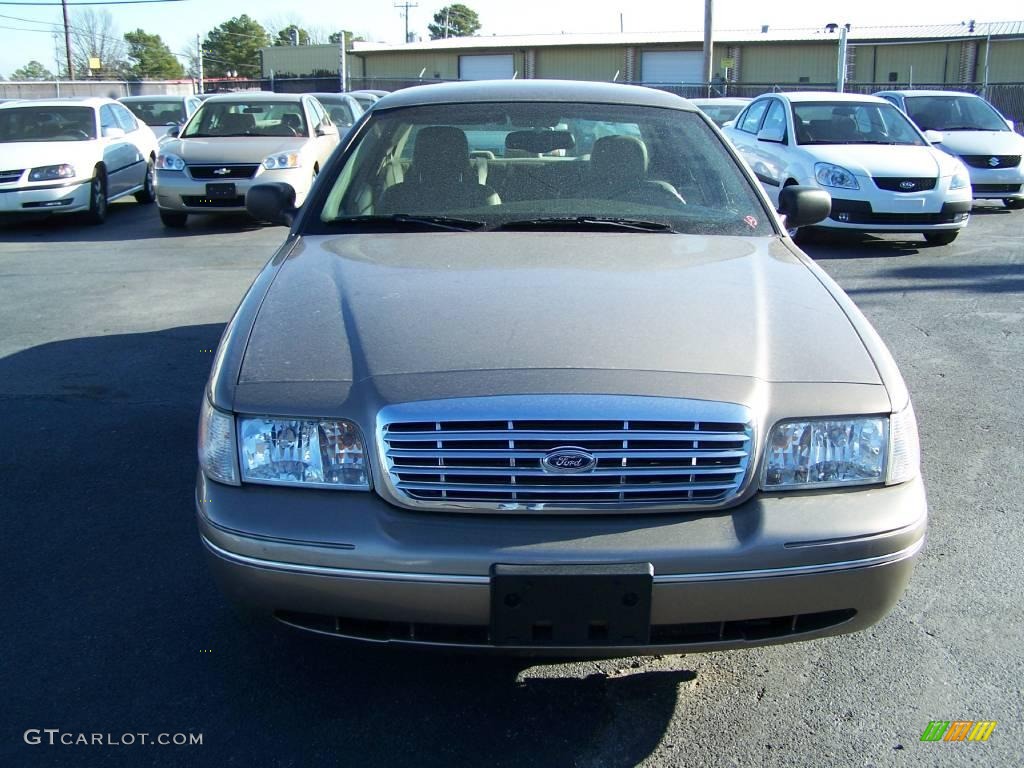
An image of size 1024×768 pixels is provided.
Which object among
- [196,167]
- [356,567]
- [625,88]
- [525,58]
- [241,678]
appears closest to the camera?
[356,567]

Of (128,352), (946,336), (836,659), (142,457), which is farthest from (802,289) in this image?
(128,352)

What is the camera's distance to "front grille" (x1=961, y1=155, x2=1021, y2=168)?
12.7 m

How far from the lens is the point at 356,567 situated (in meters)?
2.31

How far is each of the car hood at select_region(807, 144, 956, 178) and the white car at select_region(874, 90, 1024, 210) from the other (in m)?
2.57

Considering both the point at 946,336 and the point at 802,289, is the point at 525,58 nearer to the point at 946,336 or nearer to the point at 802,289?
the point at 946,336

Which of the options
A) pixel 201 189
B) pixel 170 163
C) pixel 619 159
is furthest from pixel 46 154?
pixel 619 159

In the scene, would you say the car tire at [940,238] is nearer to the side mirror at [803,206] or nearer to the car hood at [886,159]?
the car hood at [886,159]

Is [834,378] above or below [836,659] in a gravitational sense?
above

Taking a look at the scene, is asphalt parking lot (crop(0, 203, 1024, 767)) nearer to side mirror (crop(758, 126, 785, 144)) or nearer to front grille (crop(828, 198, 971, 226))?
front grille (crop(828, 198, 971, 226))

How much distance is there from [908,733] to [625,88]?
2973 millimetres

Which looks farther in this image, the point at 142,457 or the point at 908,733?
the point at 142,457

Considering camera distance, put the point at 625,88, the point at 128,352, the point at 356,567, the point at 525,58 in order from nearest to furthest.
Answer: the point at 356,567 → the point at 625,88 → the point at 128,352 → the point at 525,58

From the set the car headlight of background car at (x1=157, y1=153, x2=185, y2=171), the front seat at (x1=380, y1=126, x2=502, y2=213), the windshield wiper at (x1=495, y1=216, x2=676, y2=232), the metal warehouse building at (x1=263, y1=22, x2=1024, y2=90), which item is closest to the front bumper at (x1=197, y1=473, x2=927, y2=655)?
the windshield wiper at (x1=495, y1=216, x2=676, y2=232)

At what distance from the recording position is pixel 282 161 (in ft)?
38.1
